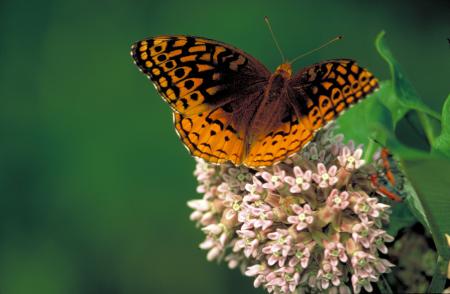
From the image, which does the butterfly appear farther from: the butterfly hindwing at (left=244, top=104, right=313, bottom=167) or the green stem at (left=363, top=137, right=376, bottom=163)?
the green stem at (left=363, top=137, right=376, bottom=163)

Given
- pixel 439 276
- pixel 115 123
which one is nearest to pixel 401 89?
→ pixel 439 276

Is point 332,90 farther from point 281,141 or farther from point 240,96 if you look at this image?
point 240,96

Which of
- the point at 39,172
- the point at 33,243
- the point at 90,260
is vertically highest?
the point at 39,172

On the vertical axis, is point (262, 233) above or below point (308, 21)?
below

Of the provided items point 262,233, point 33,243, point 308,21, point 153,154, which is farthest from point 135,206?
point 262,233

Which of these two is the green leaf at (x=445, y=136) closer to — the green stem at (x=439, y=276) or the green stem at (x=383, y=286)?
the green stem at (x=439, y=276)

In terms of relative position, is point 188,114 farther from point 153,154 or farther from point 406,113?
point 153,154
